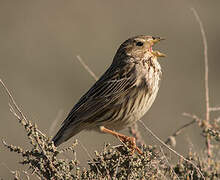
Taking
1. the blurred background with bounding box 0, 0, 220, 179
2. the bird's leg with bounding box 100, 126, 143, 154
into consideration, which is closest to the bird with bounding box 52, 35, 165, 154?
the bird's leg with bounding box 100, 126, 143, 154

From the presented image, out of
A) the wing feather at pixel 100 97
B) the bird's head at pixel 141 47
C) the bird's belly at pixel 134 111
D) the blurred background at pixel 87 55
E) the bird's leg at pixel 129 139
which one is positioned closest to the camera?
the bird's leg at pixel 129 139

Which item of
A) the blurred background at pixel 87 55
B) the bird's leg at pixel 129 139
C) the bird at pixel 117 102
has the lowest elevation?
the bird's leg at pixel 129 139

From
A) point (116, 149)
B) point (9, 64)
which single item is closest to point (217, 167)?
point (116, 149)

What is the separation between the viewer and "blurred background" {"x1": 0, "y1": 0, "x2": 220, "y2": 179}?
14.1 metres

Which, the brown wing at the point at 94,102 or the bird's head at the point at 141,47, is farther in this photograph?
the bird's head at the point at 141,47

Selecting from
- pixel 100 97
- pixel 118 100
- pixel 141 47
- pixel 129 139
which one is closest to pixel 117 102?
pixel 118 100

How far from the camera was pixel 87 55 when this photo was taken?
19062mm

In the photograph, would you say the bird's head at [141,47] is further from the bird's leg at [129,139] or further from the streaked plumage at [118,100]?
the bird's leg at [129,139]

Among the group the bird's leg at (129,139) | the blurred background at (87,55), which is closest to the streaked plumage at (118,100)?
the bird's leg at (129,139)

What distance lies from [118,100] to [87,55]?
12.0m

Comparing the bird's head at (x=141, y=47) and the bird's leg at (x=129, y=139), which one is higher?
the bird's head at (x=141, y=47)

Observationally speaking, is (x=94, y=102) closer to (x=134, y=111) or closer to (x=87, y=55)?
(x=134, y=111)

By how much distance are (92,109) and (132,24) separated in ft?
48.4

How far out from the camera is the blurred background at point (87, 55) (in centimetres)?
1407
